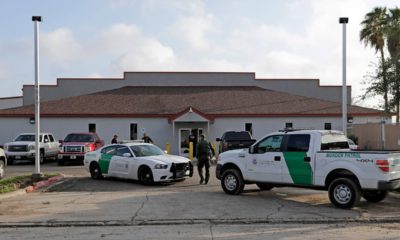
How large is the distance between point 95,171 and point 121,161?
1.71 meters

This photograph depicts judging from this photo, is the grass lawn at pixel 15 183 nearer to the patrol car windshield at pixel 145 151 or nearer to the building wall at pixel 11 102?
the patrol car windshield at pixel 145 151

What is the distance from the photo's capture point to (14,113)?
34719 mm

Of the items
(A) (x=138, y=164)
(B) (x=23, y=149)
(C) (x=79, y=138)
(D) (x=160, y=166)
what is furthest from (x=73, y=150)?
(D) (x=160, y=166)

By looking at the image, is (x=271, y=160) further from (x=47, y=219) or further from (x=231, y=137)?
(x=231, y=137)

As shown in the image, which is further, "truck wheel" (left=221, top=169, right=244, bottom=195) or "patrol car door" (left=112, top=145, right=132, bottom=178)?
"patrol car door" (left=112, top=145, right=132, bottom=178)

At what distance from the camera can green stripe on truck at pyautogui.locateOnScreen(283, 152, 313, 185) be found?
1215cm

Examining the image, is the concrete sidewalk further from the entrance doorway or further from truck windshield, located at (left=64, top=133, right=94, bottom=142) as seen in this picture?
the entrance doorway

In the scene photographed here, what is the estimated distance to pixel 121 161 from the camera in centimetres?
1723

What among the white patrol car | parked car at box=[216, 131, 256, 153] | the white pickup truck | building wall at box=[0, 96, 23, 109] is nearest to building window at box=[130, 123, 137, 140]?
parked car at box=[216, 131, 256, 153]

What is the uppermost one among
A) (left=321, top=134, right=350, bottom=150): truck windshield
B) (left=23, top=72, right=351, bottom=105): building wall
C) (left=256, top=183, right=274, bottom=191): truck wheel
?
(left=23, top=72, right=351, bottom=105): building wall

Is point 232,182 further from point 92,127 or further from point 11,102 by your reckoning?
point 11,102

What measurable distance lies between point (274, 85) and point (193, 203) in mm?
31946

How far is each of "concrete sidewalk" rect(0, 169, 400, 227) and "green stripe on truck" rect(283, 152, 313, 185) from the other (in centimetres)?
62

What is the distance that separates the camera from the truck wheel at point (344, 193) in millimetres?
11262
